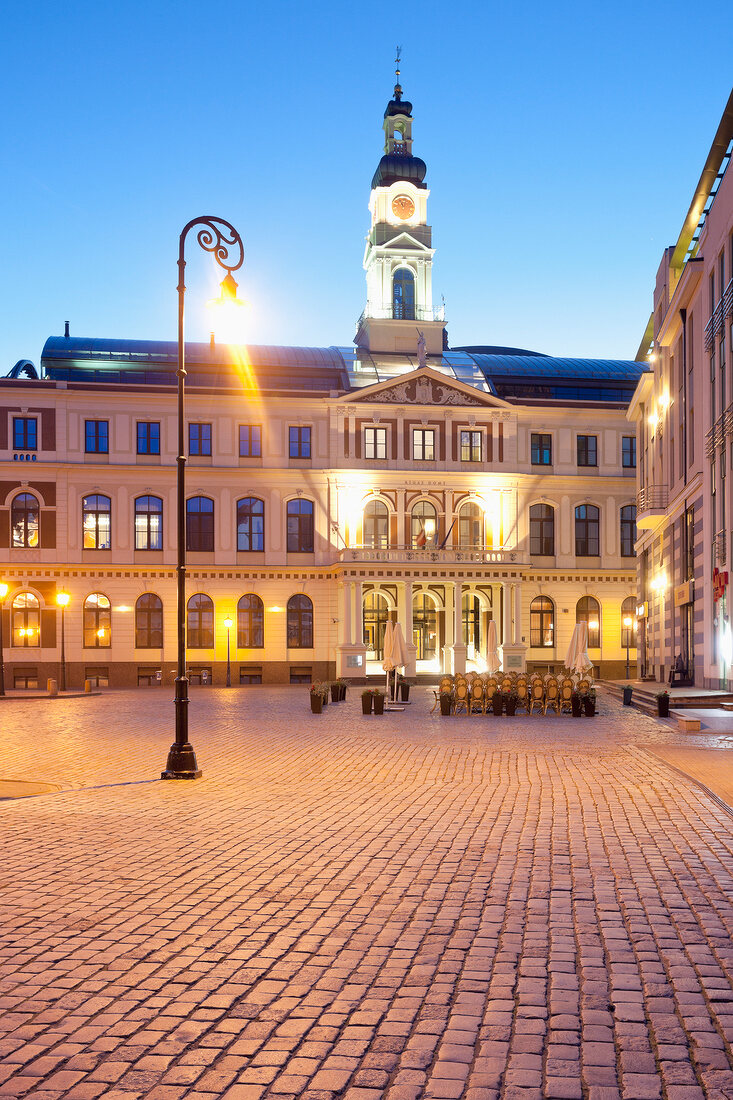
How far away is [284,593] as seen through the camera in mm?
55219

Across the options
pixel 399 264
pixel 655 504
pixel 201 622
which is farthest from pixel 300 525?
pixel 655 504

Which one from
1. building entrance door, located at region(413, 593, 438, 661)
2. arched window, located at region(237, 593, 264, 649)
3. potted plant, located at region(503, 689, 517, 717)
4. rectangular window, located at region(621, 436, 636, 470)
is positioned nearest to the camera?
potted plant, located at region(503, 689, 517, 717)

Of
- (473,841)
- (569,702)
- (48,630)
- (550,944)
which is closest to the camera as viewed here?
(550,944)

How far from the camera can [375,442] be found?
56625mm

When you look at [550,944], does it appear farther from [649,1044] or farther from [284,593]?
[284,593]

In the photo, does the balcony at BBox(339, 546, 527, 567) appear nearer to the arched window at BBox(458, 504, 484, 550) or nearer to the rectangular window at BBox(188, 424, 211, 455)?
the arched window at BBox(458, 504, 484, 550)

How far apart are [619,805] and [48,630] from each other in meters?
44.3

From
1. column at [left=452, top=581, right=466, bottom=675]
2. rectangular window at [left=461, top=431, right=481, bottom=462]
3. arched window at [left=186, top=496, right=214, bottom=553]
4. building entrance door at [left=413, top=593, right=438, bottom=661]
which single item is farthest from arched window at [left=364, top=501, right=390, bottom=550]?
arched window at [left=186, top=496, right=214, bottom=553]

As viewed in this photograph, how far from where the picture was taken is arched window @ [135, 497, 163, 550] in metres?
54.4

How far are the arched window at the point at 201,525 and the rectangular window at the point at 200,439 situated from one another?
2501mm

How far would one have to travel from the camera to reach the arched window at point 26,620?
52375 mm

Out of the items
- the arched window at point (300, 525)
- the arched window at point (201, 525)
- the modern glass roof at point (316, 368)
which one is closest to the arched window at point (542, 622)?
the modern glass roof at point (316, 368)

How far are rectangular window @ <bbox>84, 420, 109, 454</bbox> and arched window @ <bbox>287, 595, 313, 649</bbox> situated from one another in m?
12.5

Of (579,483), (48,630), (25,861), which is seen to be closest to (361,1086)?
(25,861)
